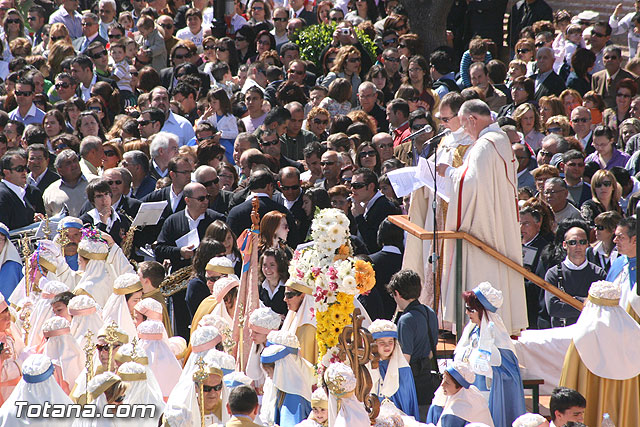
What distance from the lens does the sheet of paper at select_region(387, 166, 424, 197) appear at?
9.68 metres

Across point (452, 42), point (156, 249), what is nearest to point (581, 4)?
point (452, 42)

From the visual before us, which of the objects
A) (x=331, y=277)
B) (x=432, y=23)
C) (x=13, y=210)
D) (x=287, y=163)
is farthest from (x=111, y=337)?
(x=432, y=23)

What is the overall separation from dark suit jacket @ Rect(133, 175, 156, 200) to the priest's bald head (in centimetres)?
429

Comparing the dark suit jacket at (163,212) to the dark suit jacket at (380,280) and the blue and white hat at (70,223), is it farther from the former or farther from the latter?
the dark suit jacket at (380,280)

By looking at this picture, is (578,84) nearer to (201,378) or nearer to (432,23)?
(432,23)

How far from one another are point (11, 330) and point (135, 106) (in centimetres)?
676

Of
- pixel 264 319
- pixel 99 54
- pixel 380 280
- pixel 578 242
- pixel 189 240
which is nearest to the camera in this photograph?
pixel 264 319

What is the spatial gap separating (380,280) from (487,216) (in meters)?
1.41

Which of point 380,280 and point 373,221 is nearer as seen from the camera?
point 380,280

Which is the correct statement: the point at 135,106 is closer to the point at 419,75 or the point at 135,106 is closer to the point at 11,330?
the point at 419,75

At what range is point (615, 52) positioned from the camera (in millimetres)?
14367

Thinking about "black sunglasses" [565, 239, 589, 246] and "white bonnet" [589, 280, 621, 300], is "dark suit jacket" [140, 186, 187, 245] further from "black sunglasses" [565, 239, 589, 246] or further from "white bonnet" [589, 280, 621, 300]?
"white bonnet" [589, 280, 621, 300]

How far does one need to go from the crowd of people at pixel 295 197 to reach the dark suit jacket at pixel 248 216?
0.03 metres

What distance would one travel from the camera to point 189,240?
11.3m
